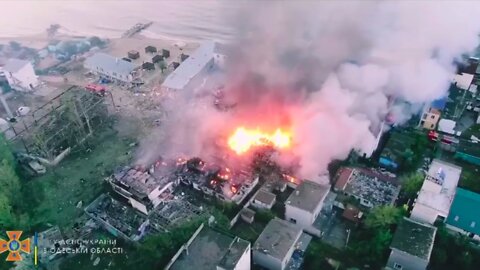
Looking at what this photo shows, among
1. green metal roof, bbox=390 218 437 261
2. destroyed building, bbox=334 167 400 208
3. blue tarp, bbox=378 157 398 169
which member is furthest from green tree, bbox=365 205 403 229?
blue tarp, bbox=378 157 398 169

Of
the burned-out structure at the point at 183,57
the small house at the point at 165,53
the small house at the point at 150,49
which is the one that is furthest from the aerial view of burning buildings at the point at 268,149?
the small house at the point at 150,49

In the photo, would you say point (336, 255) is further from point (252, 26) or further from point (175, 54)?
point (175, 54)

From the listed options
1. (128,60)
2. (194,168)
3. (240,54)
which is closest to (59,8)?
(128,60)

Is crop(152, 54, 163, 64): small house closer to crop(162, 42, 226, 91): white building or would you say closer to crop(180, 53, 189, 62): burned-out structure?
crop(180, 53, 189, 62): burned-out structure

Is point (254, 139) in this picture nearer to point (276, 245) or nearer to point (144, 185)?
point (144, 185)

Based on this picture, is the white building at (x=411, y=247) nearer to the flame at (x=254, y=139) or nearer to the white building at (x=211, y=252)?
the white building at (x=211, y=252)

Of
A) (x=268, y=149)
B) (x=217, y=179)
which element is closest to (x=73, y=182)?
(x=217, y=179)

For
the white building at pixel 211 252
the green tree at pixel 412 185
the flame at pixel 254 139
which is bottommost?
the white building at pixel 211 252
